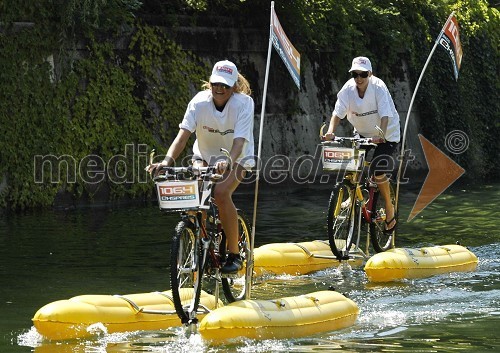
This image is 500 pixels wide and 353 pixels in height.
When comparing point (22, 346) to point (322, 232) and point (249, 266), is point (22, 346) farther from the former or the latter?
point (322, 232)

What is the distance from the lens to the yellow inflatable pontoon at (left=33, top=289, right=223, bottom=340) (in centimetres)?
870

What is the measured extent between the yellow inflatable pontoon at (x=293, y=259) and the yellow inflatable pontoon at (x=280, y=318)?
2.62 meters

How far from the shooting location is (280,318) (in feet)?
29.0

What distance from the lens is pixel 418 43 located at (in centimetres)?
2523

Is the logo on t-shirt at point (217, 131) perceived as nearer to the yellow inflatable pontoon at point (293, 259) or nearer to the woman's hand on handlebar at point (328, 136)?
the yellow inflatable pontoon at point (293, 259)

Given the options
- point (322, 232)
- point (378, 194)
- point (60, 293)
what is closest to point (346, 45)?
point (322, 232)

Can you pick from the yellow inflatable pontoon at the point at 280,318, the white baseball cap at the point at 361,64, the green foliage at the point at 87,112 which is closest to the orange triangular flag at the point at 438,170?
the green foliage at the point at 87,112

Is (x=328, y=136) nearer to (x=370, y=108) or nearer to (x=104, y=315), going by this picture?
(x=370, y=108)

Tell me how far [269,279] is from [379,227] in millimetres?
1879

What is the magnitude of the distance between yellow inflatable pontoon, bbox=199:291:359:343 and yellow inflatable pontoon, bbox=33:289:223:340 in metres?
0.50

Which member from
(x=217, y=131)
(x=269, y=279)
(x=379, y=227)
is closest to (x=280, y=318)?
(x=217, y=131)

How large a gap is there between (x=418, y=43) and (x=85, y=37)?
916 cm

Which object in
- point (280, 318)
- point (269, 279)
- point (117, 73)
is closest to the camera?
point (280, 318)

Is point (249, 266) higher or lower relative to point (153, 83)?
lower
